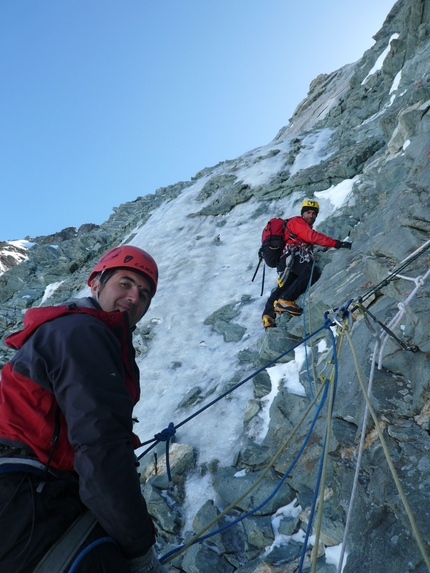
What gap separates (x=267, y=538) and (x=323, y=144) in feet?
59.8

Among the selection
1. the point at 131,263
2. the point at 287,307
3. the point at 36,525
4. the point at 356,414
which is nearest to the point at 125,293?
A: the point at 131,263

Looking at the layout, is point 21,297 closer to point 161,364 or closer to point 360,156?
point 161,364

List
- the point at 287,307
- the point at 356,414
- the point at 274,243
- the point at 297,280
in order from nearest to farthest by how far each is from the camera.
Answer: the point at 356,414, the point at 287,307, the point at 297,280, the point at 274,243

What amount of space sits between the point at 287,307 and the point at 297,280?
0.58m

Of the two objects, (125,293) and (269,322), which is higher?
(125,293)

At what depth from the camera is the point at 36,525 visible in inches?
A: 59.5

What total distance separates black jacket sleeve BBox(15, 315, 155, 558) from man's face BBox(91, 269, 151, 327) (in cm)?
67

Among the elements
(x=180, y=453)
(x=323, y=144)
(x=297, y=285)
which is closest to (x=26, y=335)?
(x=180, y=453)

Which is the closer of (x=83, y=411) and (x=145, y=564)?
(x=83, y=411)

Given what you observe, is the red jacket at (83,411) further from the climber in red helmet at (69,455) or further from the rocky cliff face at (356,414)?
the rocky cliff face at (356,414)

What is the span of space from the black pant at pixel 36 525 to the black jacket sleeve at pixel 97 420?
0.25 feet

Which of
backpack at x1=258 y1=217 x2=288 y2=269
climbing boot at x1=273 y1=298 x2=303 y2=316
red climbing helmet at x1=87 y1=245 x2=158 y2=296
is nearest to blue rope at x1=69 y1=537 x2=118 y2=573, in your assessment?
red climbing helmet at x1=87 y1=245 x2=158 y2=296

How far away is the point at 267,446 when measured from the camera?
14.6 ft

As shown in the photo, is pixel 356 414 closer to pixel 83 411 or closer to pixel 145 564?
pixel 145 564
